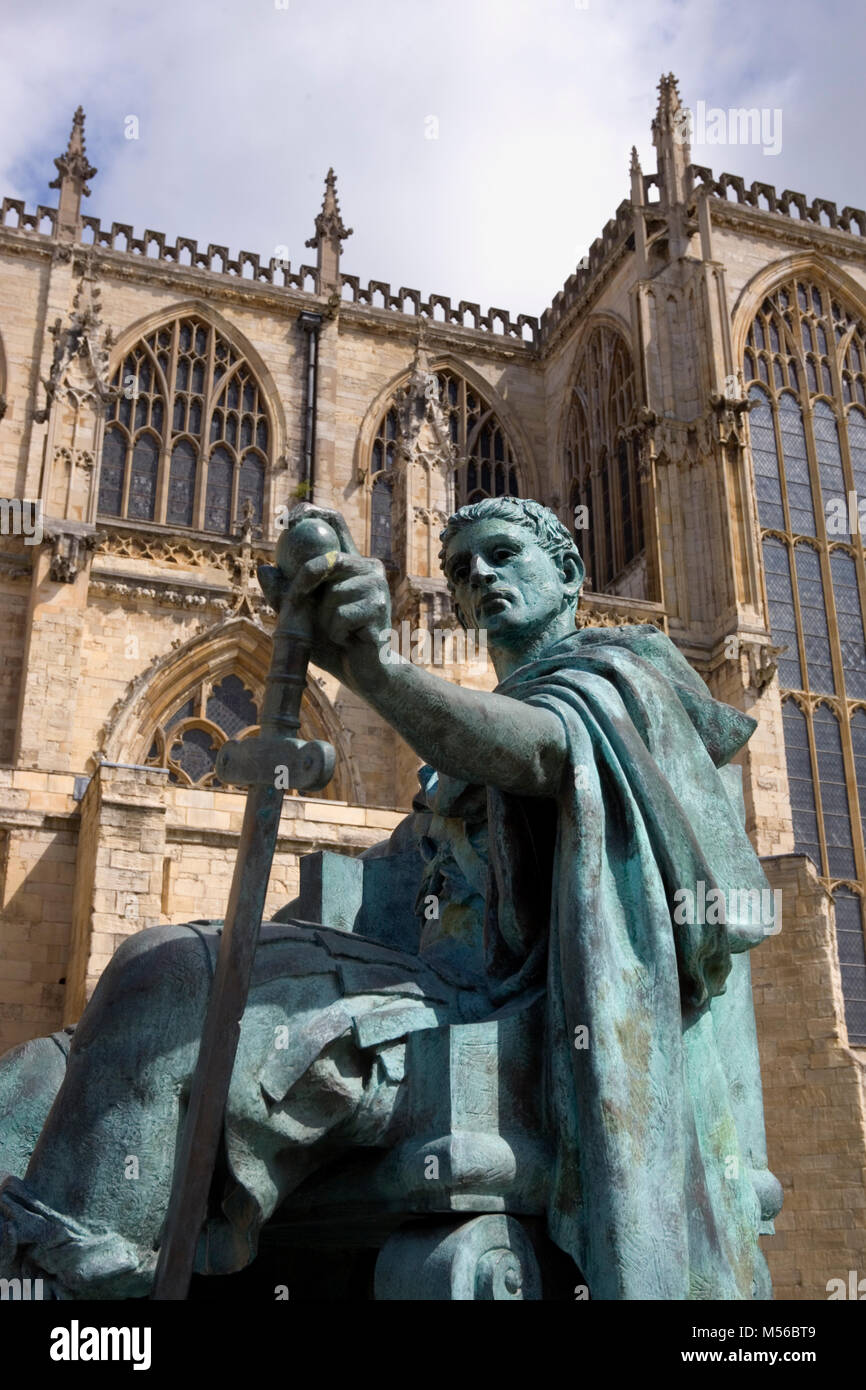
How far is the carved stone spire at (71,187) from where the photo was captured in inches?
976

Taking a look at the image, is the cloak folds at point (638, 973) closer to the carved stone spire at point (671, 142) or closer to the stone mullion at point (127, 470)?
the stone mullion at point (127, 470)

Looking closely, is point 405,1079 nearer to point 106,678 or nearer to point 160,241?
point 106,678

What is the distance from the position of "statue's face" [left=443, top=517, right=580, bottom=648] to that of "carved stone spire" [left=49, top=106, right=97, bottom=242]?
24251 mm

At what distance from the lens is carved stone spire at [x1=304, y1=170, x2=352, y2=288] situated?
26844 millimetres

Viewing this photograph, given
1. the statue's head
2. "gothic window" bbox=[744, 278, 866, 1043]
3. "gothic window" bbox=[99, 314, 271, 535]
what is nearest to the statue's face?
the statue's head

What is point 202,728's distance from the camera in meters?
19.8

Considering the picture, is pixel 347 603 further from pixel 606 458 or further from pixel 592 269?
pixel 592 269

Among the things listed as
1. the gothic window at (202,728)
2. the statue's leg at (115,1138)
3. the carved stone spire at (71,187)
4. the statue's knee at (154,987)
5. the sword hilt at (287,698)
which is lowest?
the statue's leg at (115,1138)

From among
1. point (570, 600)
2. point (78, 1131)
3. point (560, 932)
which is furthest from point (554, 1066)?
point (570, 600)

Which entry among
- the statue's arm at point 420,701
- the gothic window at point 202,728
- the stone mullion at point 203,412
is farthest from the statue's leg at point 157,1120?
the stone mullion at point 203,412

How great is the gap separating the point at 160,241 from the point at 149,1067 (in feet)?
86.8

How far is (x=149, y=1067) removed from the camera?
1.89 meters

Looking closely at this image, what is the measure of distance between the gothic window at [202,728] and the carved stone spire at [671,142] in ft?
42.5

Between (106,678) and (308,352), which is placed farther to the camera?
(308,352)
